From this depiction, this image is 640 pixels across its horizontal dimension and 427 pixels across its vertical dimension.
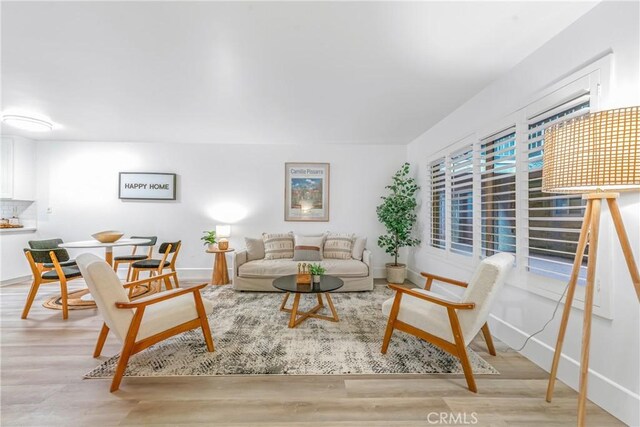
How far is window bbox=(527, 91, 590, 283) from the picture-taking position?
2000 mm

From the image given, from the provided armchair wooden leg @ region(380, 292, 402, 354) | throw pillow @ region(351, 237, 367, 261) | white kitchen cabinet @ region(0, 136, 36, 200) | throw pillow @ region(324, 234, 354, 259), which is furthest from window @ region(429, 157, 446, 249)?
white kitchen cabinet @ region(0, 136, 36, 200)

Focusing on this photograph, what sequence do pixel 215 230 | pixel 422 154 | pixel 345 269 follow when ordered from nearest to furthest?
pixel 345 269
pixel 422 154
pixel 215 230

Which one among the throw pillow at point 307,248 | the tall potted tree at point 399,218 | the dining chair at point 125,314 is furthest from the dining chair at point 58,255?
the tall potted tree at point 399,218

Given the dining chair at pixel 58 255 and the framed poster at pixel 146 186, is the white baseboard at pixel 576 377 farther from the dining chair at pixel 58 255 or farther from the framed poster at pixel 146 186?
the framed poster at pixel 146 186

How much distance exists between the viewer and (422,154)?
4672mm

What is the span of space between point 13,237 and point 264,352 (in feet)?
17.5

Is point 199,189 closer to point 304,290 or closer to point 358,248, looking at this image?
point 358,248

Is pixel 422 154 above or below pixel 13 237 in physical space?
above

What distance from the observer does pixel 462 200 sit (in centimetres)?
354

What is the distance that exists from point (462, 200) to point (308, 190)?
109 inches

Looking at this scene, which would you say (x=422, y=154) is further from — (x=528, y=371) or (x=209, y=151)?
(x=209, y=151)

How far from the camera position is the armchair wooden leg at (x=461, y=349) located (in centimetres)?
192

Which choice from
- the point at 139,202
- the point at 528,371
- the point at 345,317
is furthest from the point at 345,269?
the point at 139,202

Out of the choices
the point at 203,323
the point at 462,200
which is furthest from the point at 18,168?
the point at 462,200
